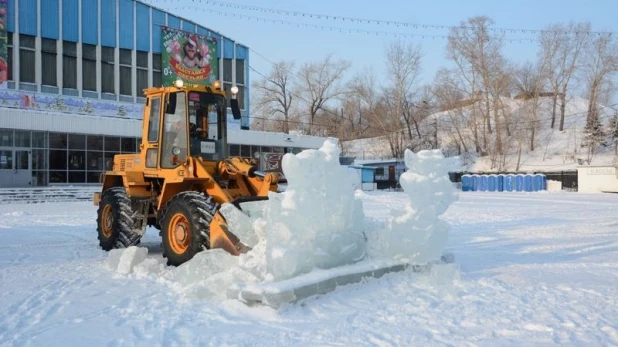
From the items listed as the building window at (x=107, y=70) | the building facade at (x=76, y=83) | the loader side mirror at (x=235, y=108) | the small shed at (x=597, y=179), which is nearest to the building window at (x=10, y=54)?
the building facade at (x=76, y=83)

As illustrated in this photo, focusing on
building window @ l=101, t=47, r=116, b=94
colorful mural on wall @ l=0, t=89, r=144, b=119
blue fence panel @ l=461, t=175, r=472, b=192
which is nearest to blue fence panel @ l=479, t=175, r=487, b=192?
blue fence panel @ l=461, t=175, r=472, b=192

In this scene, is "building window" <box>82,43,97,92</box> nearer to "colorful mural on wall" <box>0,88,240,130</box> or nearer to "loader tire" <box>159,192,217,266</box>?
"colorful mural on wall" <box>0,88,240,130</box>

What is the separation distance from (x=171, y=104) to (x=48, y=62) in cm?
2786

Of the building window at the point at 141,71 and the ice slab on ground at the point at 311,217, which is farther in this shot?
the building window at the point at 141,71

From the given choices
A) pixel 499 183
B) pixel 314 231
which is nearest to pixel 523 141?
pixel 499 183

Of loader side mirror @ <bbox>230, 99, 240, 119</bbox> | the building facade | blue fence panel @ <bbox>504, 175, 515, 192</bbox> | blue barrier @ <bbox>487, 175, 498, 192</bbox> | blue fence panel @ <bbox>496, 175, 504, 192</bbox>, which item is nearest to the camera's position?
loader side mirror @ <bbox>230, 99, 240, 119</bbox>

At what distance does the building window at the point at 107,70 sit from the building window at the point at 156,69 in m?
2.79

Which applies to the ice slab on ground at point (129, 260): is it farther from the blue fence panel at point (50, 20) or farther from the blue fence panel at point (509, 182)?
the blue fence panel at point (509, 182)

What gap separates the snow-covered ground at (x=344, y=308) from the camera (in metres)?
5.44

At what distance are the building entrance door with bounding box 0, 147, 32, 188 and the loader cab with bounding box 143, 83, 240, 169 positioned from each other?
76.2ft

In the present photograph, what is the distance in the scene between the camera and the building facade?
3072cm

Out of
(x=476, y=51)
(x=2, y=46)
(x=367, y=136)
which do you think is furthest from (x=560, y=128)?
(x=2, y=46)

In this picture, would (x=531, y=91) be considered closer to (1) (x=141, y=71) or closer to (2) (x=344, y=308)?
(1) (x=141, y=71)

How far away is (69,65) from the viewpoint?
34.7m
